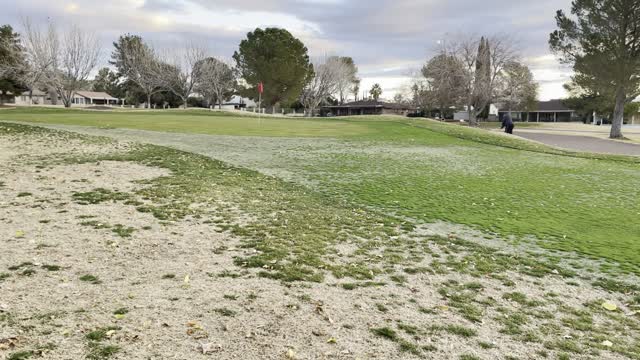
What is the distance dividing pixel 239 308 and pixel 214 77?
72342 millimetres

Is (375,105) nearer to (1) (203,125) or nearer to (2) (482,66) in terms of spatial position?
(2) (482,66)

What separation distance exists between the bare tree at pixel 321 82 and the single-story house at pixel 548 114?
110 ft

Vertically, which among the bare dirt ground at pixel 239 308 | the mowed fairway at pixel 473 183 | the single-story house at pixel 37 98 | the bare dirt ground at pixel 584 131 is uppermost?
the single-story house at pixel 37 98

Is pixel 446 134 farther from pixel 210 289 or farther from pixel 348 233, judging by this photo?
pixel 210 289

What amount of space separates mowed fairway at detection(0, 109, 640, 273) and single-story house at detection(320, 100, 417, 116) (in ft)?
232

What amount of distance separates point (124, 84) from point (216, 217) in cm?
8561

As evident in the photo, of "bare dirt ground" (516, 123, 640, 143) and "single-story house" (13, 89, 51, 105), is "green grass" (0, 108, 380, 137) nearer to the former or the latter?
"bare dirt ground" (516, 123, 640, 143)

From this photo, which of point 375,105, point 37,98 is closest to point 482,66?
point 375,105

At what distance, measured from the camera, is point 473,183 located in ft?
38.6

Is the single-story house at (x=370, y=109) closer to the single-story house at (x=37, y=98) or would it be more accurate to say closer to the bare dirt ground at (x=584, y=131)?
the bare dirt ground at (x=584, y=131)

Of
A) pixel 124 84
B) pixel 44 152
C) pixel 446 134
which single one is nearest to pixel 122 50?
pixel 124 84

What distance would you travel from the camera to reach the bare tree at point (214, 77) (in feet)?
237

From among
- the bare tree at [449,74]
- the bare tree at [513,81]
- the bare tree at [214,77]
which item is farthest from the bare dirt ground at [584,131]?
the bare tree at [214,77]

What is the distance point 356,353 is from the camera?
360 cm
